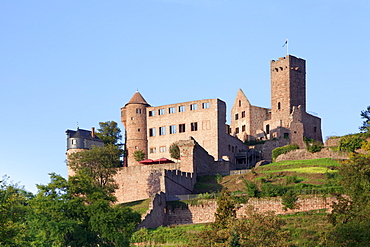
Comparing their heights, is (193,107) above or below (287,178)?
above

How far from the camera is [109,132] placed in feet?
333

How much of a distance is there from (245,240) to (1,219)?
16.3 meters

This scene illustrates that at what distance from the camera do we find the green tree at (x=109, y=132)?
9975 centimetres

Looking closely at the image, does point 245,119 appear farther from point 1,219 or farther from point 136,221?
point 1,219

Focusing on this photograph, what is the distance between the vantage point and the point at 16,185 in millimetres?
69688

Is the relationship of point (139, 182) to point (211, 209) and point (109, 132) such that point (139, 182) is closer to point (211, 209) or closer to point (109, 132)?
point (211, 209)

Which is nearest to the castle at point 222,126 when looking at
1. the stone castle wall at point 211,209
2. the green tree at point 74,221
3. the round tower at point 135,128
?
the round tower at point 135,128

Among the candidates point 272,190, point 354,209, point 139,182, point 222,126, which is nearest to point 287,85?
point 222,126

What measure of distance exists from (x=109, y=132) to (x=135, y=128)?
13.6ft

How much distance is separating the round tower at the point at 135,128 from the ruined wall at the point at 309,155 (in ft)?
60.0

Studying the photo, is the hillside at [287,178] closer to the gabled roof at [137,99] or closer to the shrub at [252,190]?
the shrub at [252,190]

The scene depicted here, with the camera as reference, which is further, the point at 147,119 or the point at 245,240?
the point at 147,119

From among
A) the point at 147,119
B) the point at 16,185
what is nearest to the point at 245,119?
the point at 147,119

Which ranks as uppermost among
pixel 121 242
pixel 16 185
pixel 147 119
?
pixel 147 119
